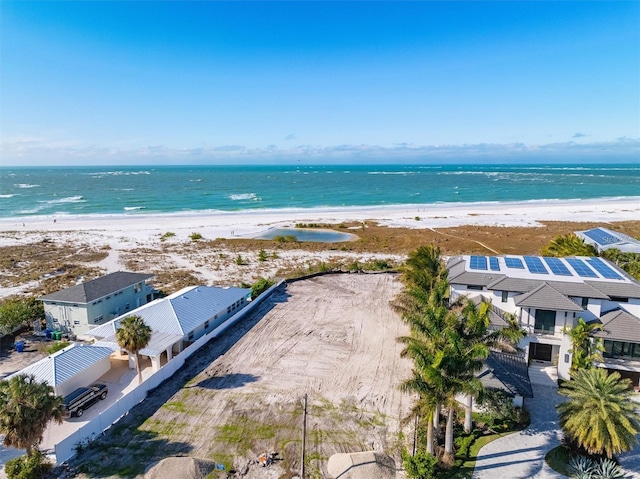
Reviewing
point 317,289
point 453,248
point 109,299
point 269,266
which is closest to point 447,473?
point 317,289

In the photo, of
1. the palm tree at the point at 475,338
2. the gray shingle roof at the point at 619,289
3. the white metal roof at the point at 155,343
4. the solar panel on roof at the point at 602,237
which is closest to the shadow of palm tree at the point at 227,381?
the white metal roof at the point at 155,343

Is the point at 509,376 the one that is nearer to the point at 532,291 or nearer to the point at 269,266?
the point at 532,291

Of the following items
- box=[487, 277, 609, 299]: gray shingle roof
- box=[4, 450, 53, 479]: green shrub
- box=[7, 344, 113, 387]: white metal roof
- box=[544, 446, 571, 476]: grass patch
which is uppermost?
box=[487, 277, 609, 299]: gray shingle roof

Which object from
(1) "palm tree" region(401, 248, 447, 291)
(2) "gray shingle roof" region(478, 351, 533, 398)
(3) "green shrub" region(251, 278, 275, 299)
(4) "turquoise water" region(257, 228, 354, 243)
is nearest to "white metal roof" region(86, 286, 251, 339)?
(3) "green shrub" region(251, 278, 275, 299)

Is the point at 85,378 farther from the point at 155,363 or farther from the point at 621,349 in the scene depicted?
the point at 621,349

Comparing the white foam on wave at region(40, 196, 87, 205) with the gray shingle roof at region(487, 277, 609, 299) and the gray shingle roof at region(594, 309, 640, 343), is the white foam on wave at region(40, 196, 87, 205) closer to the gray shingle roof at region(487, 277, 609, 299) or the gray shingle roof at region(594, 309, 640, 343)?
the gray shingle roof at region(487, 277, 609, 299)
